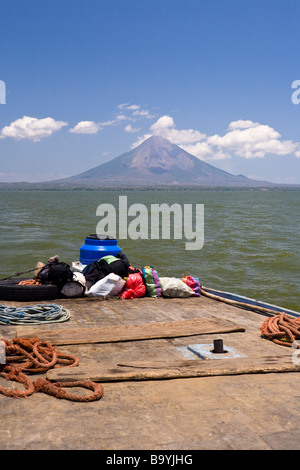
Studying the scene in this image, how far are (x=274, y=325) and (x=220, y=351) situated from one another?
4.37ft

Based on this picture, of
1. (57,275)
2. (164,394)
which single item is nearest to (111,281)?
(57,275)

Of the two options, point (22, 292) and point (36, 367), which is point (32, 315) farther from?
point (36, 367)

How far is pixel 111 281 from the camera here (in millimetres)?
8289

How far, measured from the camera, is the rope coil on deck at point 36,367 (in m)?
3.88

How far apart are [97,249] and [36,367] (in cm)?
543

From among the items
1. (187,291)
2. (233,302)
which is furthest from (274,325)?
(187,291)

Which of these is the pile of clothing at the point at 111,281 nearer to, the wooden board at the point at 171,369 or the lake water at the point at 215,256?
the wooden board at the point at 171,369

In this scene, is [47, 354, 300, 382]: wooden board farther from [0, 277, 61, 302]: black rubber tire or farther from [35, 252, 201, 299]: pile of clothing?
[35, 252, 201, 299]: pile of clothing

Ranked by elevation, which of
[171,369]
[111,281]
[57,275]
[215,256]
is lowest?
[215,256]

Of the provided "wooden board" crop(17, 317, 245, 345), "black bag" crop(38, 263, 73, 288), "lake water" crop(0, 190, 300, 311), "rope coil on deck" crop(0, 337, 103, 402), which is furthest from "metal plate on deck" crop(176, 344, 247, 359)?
Answer: "lake water" crop(0, 190, 300, 311)

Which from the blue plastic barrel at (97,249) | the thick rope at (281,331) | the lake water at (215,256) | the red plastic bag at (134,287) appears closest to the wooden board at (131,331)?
the thick rope at (281,331)

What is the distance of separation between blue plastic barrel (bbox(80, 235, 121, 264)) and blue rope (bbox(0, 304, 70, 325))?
3138mm

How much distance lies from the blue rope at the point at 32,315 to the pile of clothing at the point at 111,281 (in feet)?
4.73

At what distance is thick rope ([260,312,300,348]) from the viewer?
5.89m
